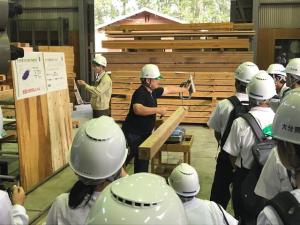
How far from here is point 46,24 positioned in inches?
635

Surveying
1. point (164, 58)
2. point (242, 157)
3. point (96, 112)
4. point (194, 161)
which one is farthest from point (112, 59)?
point (242, 157)

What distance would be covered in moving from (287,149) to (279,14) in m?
13.6

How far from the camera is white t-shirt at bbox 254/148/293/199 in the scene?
246 cm

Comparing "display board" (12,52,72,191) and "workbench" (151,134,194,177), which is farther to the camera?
"workbench" (151,134,194,177)

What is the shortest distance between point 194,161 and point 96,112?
2239mm

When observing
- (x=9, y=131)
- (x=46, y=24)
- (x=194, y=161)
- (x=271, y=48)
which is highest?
(x=46, y=24)

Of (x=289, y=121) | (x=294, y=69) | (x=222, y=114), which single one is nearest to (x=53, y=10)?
(x=294, y=69)

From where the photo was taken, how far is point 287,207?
148cm

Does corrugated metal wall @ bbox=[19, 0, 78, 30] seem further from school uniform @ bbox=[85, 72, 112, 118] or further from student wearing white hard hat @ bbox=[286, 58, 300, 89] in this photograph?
student wearing white hard hat @ bbox=[286, 58, 300, 89]

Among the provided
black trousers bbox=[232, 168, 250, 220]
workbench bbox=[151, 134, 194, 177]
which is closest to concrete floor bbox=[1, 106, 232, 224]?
workbench bbox=[151, 134, 194, 177]

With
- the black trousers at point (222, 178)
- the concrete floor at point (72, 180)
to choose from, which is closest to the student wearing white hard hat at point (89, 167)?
the black trousers at point (222, 178)

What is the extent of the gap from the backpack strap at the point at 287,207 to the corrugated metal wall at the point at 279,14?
13.7 metres

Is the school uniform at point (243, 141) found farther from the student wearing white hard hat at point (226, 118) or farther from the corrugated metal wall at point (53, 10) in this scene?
the corrugated metal wall at point (53, 10)

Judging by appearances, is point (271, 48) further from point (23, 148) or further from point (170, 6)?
point (23, 148)
